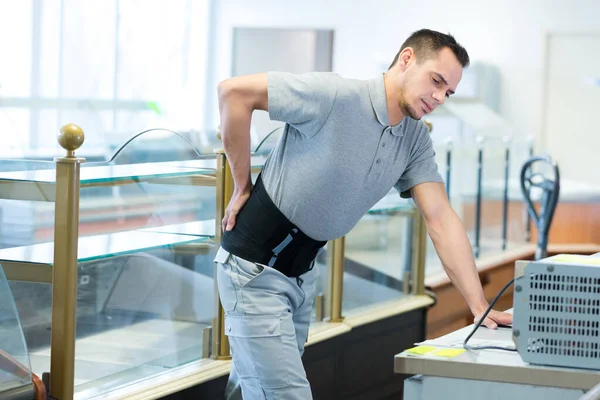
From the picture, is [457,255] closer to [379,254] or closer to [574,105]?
[379,254]

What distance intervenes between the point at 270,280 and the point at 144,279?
2.10ft

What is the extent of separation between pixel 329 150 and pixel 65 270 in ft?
2.55

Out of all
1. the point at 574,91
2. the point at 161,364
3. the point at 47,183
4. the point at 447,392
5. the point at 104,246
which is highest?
the point at 574,91

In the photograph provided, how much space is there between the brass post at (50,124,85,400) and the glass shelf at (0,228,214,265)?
0.21 feet

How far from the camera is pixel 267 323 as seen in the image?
236 cm

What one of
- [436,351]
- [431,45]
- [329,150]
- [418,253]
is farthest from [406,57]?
[418,253]

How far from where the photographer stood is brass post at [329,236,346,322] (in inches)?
152

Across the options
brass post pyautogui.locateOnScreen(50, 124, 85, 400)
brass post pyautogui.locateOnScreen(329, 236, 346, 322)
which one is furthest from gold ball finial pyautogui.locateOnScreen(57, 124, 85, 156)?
brass post pyautogui.locateOnScreen(329, 236, 346, 322)

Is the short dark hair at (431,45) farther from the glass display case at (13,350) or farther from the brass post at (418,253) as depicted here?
the brass post at (418,253)

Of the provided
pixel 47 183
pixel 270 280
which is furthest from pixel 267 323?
pixel 47 183

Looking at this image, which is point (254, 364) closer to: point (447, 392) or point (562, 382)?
point (447, 392)

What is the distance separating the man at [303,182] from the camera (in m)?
2.25

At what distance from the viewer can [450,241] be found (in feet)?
8.17

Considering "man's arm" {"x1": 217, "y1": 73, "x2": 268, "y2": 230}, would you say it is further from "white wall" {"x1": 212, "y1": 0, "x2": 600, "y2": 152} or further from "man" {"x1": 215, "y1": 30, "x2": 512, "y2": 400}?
"white wall" {"x1": 212, "y1": 0, "x2": 600, "y2": 152}
